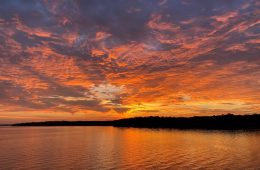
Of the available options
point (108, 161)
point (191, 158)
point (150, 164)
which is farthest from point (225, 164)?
point (108, 161)

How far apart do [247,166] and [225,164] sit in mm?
4239

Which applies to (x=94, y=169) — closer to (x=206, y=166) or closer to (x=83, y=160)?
(x=83, y=160)

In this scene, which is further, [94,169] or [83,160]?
[83,160]

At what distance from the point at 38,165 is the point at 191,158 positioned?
1267 inches

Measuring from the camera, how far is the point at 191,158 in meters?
60.1

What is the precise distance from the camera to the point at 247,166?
4944cm

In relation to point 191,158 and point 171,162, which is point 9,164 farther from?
point 191,158

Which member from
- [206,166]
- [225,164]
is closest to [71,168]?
[206,166]

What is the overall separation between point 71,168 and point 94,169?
4.43 metres

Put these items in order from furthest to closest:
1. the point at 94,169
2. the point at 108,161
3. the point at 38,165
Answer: the point at 108,161 → the point at 38,165 → the point at 94,169

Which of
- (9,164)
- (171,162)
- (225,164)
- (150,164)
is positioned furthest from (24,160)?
(225,164)

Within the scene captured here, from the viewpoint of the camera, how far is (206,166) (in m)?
50.3

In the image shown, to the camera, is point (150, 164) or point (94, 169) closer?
point (94, 169)

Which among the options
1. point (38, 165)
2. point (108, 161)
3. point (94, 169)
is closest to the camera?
point (94, 169)
